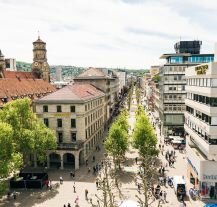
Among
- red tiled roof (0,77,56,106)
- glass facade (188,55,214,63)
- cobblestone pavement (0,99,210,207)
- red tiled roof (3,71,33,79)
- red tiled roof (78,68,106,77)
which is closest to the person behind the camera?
cobblestone pavement (0,99,210,207)

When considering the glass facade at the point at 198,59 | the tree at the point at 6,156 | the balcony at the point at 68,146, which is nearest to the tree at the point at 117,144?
the balcony at the point at 68,146

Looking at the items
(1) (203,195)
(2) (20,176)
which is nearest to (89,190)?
(2) (20,176)

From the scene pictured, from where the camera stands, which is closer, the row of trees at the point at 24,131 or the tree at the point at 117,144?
the row of trees at the point at 24,131

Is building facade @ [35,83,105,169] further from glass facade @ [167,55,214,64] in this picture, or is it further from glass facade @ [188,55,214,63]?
glass facade @ [188,55,214,63]

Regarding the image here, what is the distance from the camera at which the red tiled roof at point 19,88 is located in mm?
85625

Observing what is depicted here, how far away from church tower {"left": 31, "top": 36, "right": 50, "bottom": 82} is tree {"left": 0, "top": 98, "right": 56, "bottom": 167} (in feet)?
255

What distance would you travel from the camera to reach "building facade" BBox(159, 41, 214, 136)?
83562 millimetres

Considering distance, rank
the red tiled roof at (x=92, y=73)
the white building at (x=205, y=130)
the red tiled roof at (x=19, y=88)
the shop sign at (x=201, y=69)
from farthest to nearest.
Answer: the red tiled roof at (x=92, y=73), the red tiled roof at (x=19, y=88), the shop sign at (x=201, y=69), the white building at (x=205, y=130)

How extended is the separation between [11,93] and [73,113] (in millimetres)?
32409

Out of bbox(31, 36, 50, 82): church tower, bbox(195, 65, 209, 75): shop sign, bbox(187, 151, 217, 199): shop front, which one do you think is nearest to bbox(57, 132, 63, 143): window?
bbox(187, 151, 217, 199): shop front

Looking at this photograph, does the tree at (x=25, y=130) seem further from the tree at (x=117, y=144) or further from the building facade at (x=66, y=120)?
the tree at (x=117, y=144)

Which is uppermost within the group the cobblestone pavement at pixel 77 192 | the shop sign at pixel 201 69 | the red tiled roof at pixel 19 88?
the shop sign at pixel 201 69

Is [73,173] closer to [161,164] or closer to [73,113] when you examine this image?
[73,113]

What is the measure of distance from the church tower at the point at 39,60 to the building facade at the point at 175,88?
59.8m
